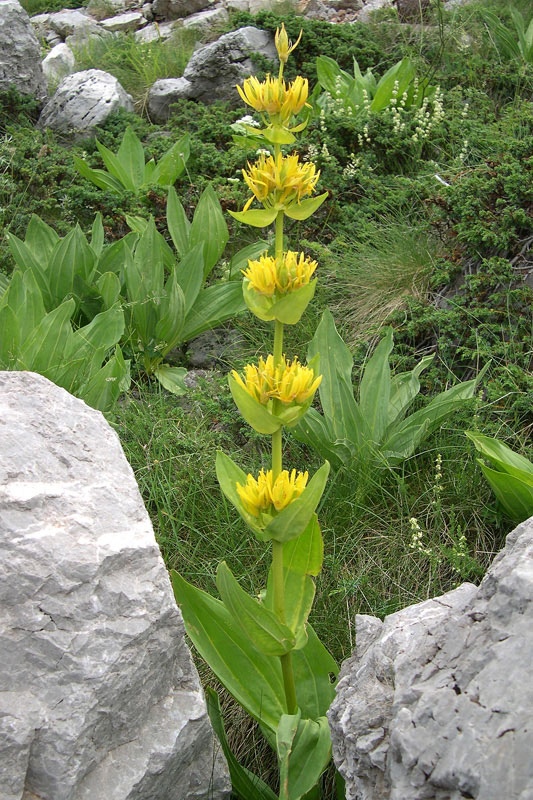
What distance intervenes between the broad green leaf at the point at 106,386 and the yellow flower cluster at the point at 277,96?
1891mm

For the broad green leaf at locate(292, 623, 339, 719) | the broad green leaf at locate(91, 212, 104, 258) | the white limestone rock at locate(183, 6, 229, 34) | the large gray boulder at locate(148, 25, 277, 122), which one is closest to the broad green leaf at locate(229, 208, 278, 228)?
the broad green leaf at locate(292, 623, 339, 719)

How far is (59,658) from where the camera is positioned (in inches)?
74.4

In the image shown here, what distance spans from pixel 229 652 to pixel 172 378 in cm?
220

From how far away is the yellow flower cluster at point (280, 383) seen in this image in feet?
6.18

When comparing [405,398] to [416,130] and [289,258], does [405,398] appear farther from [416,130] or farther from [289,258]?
[416,130]

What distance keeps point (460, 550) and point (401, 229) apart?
99.1 inches

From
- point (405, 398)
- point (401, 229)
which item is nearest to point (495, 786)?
point (405, 398)

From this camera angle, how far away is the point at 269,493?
1952mm

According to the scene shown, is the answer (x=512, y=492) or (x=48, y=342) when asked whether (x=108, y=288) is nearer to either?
(x=48, y=342)

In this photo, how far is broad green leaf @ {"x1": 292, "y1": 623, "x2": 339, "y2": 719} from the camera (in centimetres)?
238

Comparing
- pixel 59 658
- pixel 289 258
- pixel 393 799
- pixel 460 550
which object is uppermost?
pixel 289 258

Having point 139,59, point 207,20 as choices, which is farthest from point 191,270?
point 207,20

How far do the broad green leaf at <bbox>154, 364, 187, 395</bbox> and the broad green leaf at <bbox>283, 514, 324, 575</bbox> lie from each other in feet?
6.57

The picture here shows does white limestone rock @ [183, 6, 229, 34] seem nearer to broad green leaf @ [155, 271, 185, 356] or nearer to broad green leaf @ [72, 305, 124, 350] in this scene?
broad green leaf @ [155, 271, 185, 356]
